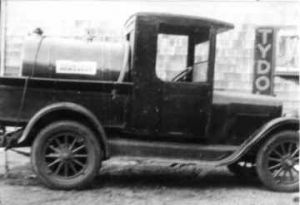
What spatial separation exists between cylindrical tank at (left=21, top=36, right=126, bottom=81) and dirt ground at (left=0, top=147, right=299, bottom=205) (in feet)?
3.51

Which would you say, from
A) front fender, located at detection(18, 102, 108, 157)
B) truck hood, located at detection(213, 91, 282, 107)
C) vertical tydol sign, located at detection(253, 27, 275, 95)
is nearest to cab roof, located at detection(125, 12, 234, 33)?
truck hood, located at detection(213, 91, 282, 107)

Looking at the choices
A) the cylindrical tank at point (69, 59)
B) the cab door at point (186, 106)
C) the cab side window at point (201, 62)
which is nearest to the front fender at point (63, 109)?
the cylindrical tank at point (69, 59)

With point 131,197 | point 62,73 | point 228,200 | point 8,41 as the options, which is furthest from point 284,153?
point 8,41

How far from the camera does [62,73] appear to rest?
572cm

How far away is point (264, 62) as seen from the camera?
10297 millimetres

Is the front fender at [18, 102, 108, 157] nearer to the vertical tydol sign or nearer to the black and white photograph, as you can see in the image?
the black and white photograph

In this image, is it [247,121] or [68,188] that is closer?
[68,188]

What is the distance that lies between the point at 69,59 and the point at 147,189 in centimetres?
173

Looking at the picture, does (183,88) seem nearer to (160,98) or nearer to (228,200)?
(160,98)

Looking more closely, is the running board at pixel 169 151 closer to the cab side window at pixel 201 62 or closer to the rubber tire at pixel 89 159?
the rubber tire at pixel 89 159

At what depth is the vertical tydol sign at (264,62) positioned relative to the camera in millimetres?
10227

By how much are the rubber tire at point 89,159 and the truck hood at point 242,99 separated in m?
1.55

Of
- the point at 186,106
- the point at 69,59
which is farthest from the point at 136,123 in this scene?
the point at 69,59

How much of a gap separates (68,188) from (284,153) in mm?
2540
